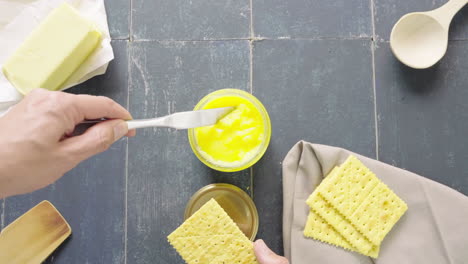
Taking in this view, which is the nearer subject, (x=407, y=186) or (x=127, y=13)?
(x=407, y=186)

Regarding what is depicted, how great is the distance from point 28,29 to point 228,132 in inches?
27.0

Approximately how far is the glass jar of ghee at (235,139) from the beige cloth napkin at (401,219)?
0.39 ft

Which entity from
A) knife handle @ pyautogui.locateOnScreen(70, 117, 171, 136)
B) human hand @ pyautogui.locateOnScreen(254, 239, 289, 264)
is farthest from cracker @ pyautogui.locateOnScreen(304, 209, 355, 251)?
knife handle @ pyautogui.locateOnScreen(70, 117, 171, 136)

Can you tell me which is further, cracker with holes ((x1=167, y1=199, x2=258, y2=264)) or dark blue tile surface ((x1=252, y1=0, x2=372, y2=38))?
dark blue tile surface ((x1=252, y1=0, x2=372, y2=38))

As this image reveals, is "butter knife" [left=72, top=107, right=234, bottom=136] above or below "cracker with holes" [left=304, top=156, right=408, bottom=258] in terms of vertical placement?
above

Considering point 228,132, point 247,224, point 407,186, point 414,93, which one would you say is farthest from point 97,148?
point 414,93

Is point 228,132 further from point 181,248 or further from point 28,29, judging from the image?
point 28,29

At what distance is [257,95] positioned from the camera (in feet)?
4.42

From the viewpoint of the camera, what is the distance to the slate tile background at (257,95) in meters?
1.33

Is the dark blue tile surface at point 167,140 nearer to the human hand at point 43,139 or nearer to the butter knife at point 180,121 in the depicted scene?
the butter knife at point 180,121

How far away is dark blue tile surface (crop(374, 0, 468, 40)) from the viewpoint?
1.37m

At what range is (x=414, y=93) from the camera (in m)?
1.36

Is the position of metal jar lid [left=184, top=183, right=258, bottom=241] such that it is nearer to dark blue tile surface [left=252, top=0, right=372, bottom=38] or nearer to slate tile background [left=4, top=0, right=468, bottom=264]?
slate tile background [left=4, top=0, right=468, bottom=264]

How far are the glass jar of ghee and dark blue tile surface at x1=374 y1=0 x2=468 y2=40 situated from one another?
492 mm
